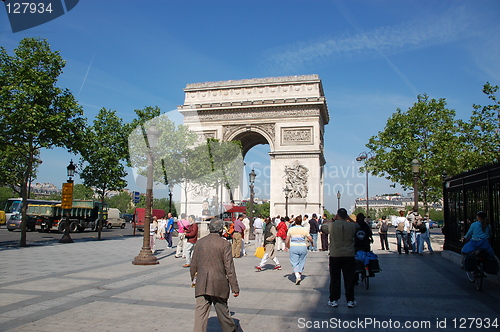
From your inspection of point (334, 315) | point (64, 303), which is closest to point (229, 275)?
point (334, 315)

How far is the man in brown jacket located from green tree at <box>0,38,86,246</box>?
14515 millimetres

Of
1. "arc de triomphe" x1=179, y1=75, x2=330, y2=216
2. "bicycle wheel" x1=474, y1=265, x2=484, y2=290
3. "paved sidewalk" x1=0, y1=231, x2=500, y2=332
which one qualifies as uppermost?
"arc de triomphe" x1=179, y1=75, x2=330, y2=216

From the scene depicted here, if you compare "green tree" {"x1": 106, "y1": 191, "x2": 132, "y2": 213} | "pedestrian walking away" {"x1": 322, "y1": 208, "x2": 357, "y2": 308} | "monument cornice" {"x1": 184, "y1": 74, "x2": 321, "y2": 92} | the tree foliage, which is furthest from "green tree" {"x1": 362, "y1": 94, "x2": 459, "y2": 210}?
"green tree" {"x1": 106, "y1": 191, "x2": 132, "y2": 213}

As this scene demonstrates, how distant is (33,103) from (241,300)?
14116 mm

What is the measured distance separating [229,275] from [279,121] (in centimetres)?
3282

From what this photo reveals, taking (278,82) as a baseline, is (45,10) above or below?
below

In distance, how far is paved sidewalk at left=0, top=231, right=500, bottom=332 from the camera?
580 cm

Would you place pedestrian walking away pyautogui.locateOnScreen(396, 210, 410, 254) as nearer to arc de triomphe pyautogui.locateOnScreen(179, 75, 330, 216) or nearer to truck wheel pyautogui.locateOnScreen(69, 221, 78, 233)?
arc de triomphe pyautogui.locateOnScreen(179, 75, 330, 216)

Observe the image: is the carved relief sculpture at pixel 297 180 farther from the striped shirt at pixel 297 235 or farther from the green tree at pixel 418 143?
the striped shirt at pixel 297 235

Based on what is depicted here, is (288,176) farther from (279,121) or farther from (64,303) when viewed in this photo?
(64,303)

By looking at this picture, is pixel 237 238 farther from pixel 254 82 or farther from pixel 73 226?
pixel 254 82

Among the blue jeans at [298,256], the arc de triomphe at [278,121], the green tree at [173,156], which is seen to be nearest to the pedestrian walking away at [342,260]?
the blue jeans at [298,256]

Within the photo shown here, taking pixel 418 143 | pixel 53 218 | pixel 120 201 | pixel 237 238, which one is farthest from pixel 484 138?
pixel 120 201

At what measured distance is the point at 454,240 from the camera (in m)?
13.9
